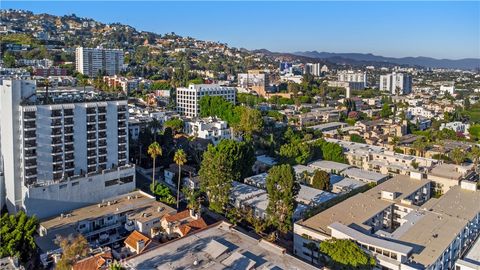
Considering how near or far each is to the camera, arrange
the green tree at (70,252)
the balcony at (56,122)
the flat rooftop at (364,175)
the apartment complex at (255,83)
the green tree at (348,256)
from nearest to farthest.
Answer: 1. the green tree at (70,252)
2. the green tree at (348,256)
3. the balcony at (56,122)
4. the flat rooftop at (364,175)
5. the apartment complex at (255,83)

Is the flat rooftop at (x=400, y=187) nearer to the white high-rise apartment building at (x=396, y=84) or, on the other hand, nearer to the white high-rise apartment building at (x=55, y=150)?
the white high-rise apartment building at (x=55, y=150)

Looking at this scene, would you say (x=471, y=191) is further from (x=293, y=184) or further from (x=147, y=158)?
(x=147, y=158)

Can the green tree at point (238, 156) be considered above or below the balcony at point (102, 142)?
below

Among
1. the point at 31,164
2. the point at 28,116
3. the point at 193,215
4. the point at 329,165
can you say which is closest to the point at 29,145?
the point at 31,164

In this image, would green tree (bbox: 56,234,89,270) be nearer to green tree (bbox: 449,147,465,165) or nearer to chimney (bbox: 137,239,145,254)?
chimney (bbox: 137,239,145,254)

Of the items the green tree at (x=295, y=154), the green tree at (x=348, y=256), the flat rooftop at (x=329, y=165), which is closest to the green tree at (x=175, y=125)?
the green tree at (x=295, y=154)

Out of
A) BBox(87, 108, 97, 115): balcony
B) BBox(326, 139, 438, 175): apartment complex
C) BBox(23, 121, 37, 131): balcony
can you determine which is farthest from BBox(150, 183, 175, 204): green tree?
BBox(326, 139, 438, 175): apartment complex

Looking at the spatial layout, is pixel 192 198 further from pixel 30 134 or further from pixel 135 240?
pixel 30 134
